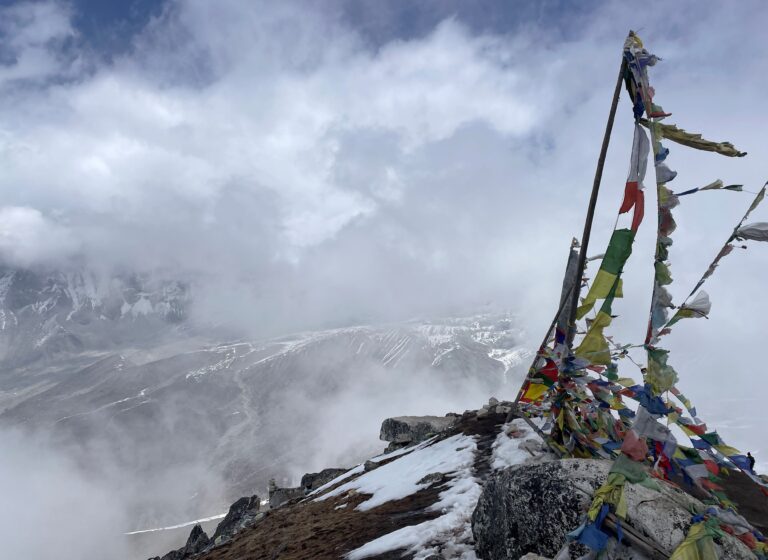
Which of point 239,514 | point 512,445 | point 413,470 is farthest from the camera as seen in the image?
point 239,514

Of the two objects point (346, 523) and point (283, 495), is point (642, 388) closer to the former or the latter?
point (346, 523)

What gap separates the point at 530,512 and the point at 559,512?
703mm

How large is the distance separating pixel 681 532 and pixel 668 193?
252 inches

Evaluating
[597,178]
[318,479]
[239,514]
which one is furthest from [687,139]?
[239,514]

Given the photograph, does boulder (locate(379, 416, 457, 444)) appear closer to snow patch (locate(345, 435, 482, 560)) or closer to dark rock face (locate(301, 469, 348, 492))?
dark rock face (locate(301, 469, 348, 492))

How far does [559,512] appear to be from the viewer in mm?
9484

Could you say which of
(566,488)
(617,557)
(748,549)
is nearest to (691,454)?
(748,549)

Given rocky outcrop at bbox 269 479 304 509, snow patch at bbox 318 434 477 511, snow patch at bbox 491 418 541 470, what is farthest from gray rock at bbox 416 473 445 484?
rocky outcrop at bbox 269 479 304 509

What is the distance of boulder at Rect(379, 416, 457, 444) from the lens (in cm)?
4034

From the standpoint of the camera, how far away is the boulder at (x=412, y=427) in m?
40.3

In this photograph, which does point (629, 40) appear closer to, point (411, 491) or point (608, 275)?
point (608, 275)

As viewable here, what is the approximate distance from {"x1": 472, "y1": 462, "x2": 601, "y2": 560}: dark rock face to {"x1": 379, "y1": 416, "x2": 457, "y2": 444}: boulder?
27.6 m

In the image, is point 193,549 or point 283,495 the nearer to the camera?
point 193,549

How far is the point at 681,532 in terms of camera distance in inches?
319
